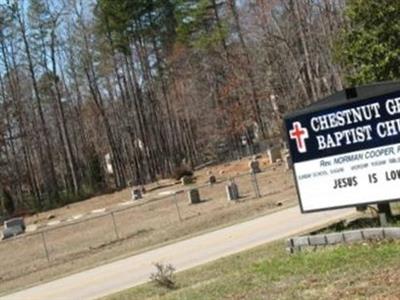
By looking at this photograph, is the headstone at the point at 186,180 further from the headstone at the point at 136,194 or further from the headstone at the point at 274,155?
the headstone at the point at 274,155

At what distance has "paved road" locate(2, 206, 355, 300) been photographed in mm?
15344

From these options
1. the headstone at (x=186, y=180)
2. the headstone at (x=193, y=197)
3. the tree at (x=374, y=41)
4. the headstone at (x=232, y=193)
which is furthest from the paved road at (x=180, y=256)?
the headstone at (x=186, y=180)

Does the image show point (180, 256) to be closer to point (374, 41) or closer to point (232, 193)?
point (374, 41)

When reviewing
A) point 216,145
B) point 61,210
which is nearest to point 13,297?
point 61,210

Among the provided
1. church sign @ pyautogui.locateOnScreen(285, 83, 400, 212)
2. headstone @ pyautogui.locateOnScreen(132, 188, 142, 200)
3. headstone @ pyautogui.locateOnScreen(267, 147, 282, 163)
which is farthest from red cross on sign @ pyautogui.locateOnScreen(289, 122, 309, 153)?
headstone @ pyautogui.locateOnScreen(267, 147, 282, 163)

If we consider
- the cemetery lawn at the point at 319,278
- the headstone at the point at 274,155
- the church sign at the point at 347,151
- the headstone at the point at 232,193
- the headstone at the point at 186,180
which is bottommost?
the headstone at the point at 232,193

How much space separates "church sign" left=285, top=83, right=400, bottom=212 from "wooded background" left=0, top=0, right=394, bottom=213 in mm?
43210

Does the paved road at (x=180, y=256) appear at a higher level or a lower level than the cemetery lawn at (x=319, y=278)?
lower

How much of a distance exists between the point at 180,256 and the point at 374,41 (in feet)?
26.4

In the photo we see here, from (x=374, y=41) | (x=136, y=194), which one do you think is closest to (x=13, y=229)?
(x=136, y=194)

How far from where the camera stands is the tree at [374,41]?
19797mm

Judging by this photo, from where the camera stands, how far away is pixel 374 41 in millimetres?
20062

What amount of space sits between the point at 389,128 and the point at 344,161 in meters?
0.95

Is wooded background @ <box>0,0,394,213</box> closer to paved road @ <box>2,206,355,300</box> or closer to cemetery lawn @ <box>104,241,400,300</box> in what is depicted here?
paved road @ <box>2,206,355,300</box>
